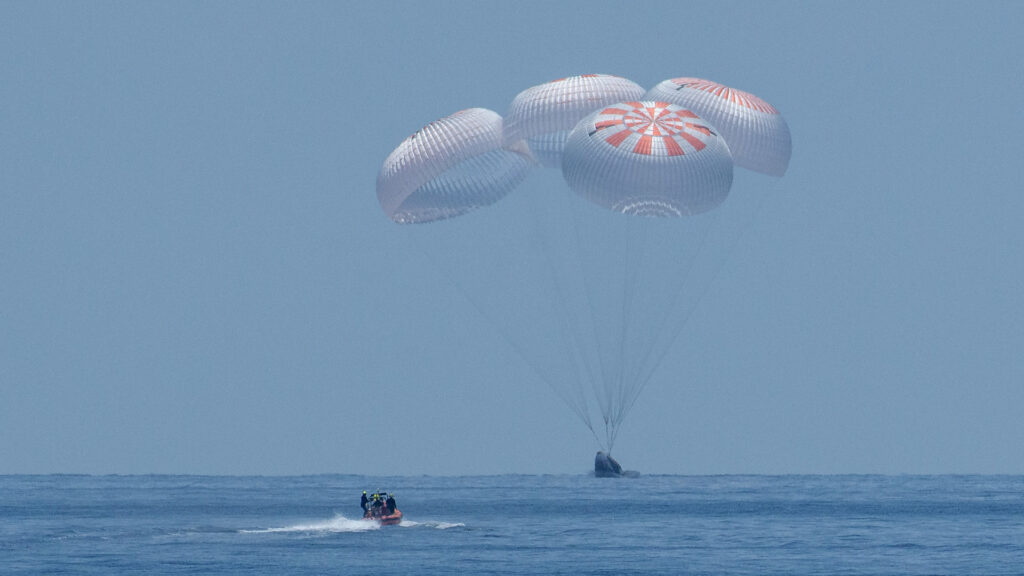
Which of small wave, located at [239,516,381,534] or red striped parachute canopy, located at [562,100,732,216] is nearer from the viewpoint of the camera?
red striped parachute canopy, located at [562,100,732,216]

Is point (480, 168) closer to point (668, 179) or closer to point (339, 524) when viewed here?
point (668, 179)

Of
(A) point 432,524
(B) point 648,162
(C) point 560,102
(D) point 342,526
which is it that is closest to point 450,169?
(C) point 560,102

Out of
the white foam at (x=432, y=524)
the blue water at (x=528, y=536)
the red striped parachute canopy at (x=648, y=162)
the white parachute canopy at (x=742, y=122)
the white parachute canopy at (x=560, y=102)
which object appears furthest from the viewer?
the white foam at (x=432, y=524)

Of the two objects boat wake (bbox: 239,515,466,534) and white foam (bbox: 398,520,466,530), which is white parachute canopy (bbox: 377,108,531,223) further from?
white foam (bbox: 398,520,466,530)

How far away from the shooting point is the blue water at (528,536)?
3997cm

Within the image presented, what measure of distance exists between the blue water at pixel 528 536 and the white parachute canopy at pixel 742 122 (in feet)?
34.5

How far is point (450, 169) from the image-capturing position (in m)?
43.3

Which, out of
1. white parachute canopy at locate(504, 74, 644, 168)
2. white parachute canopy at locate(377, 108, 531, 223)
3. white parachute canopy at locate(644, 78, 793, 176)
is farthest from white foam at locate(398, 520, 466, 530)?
white parachute canopy at locate(644, 78, 793, 176)

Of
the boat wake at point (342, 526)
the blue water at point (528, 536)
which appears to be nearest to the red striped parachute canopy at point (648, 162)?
the blue water at point (528, 536)

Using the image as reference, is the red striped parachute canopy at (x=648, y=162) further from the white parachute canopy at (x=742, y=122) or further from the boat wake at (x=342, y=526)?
the boat wake at (x=342, y=526)

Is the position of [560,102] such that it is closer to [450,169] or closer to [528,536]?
[450,169]

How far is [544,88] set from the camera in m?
41.3

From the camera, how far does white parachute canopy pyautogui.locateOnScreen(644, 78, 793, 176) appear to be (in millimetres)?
40844

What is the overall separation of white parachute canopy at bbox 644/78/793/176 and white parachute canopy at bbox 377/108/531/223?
4.86 meters
